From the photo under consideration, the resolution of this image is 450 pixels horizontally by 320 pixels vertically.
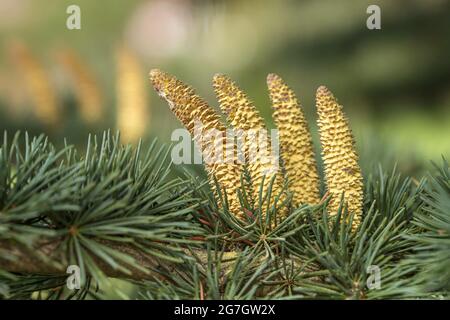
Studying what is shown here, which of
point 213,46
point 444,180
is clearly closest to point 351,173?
point 444,180

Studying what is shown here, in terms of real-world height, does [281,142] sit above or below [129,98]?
below

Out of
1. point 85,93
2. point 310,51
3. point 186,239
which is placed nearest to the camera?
point 186,239

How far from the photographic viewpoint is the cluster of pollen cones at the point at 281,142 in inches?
14.1

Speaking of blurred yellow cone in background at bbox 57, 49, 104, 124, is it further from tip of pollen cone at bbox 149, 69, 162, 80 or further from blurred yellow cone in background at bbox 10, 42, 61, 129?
tip of pollen cone at bbox 149, 69, 162, 80

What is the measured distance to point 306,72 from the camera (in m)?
2.22

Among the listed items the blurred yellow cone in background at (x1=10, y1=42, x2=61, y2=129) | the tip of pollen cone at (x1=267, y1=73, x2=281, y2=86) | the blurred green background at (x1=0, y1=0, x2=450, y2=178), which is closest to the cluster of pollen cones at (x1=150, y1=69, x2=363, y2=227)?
the tip of pollen cone at (x1=267, y1=73, x2=281, y2=86)

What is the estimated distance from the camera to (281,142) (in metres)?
0.37

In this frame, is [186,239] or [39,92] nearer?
[186,239]

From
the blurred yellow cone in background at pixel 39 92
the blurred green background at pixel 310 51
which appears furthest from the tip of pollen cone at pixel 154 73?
the blurred green background at pixel 310 51

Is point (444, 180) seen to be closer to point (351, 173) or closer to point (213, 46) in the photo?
point (351, 173)

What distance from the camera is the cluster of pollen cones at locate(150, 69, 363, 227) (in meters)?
0.36

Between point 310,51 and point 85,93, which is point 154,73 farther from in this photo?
point 310,51

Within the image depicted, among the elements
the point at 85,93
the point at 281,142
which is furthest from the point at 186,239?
the point at 85,93

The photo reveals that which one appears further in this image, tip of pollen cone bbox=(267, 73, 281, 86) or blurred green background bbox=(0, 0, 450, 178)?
blurred green background bbox=(0, 0, 450, 178)
